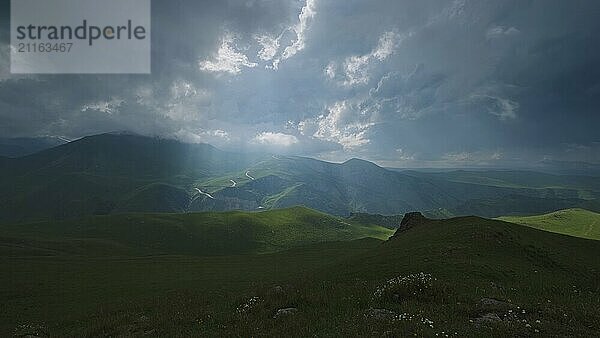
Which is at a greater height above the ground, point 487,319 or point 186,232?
point 487,319

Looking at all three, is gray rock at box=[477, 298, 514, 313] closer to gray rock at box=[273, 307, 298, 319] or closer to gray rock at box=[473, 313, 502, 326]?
gray rock at box=[473, 313, 502, 326]

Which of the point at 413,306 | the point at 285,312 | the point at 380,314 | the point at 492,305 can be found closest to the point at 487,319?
the point at 492,305

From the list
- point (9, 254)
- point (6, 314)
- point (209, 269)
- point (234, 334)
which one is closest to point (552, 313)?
point (234, 334)

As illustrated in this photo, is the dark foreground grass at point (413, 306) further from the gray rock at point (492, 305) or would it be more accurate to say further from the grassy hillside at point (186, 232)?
the grassy hillside at point (186, 232)

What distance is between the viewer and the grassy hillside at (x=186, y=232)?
146500mm

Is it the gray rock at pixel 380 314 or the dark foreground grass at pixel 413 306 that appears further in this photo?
the gray rock at pixel 380 314

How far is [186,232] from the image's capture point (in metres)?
168

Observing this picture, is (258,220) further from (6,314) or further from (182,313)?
(182,313)

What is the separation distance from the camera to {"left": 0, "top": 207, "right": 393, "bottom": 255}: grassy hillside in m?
146

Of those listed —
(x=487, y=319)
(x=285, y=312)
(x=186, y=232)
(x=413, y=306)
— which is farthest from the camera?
(x=186, y=232)

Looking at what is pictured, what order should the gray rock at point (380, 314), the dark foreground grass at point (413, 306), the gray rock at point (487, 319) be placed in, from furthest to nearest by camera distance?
the gray rock at point (380, 314)
the dark foreground grass at point (413, 306)
the gray rock at point (487, 319)

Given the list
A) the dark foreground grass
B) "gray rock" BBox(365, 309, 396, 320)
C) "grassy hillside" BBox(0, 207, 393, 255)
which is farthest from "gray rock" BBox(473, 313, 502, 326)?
"grassy hillside" BBox(0, 207, 393, 255)

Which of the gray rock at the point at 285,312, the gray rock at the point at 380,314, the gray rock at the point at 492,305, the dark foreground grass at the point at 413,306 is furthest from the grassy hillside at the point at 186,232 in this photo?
the gray rock at the point at 492,305

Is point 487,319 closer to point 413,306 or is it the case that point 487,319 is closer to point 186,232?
point 413,306
